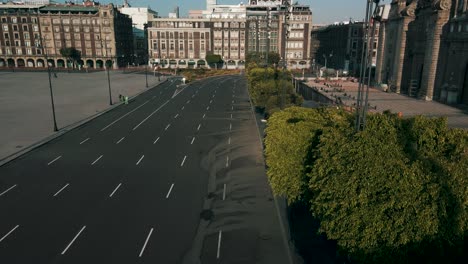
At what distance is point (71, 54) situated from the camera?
146 meters

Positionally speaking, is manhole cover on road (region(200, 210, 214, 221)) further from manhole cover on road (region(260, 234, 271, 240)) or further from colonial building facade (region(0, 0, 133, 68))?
colonial building facade (region(0, 0, 133, 68))

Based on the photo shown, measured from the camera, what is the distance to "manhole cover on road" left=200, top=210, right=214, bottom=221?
2333cm

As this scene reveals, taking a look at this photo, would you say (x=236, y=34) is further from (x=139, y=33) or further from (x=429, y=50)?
(x=429, y=50)

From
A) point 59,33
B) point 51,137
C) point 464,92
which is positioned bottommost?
point 51,137

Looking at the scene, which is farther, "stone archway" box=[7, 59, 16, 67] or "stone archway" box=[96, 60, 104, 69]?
"stone archway" box=[7, 59, 16, 67]

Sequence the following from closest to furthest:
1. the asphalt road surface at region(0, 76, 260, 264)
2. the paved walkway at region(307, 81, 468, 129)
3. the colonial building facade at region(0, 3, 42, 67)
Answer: the asphalt road surface at region(0, 76, 260, 264), the paved walkway at region(307, 81, 468, 129), the colonial building facade at region(0, 3, 42, 67)

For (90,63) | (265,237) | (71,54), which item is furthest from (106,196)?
(90,63)

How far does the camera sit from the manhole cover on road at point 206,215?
76.5 ft

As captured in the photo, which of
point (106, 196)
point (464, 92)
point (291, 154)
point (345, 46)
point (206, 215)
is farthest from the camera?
point (345, 46)

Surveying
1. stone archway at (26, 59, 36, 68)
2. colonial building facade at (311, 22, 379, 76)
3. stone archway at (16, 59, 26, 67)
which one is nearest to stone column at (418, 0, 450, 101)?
colonial building facade at (311, 22, 379, 76)

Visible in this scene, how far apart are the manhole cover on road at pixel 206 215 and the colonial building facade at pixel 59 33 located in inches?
5567

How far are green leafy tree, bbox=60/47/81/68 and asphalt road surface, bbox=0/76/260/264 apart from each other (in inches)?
4436

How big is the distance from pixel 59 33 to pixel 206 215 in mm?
155151

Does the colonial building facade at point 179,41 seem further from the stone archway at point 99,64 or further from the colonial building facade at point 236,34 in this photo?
the stone archway at point 99,64
